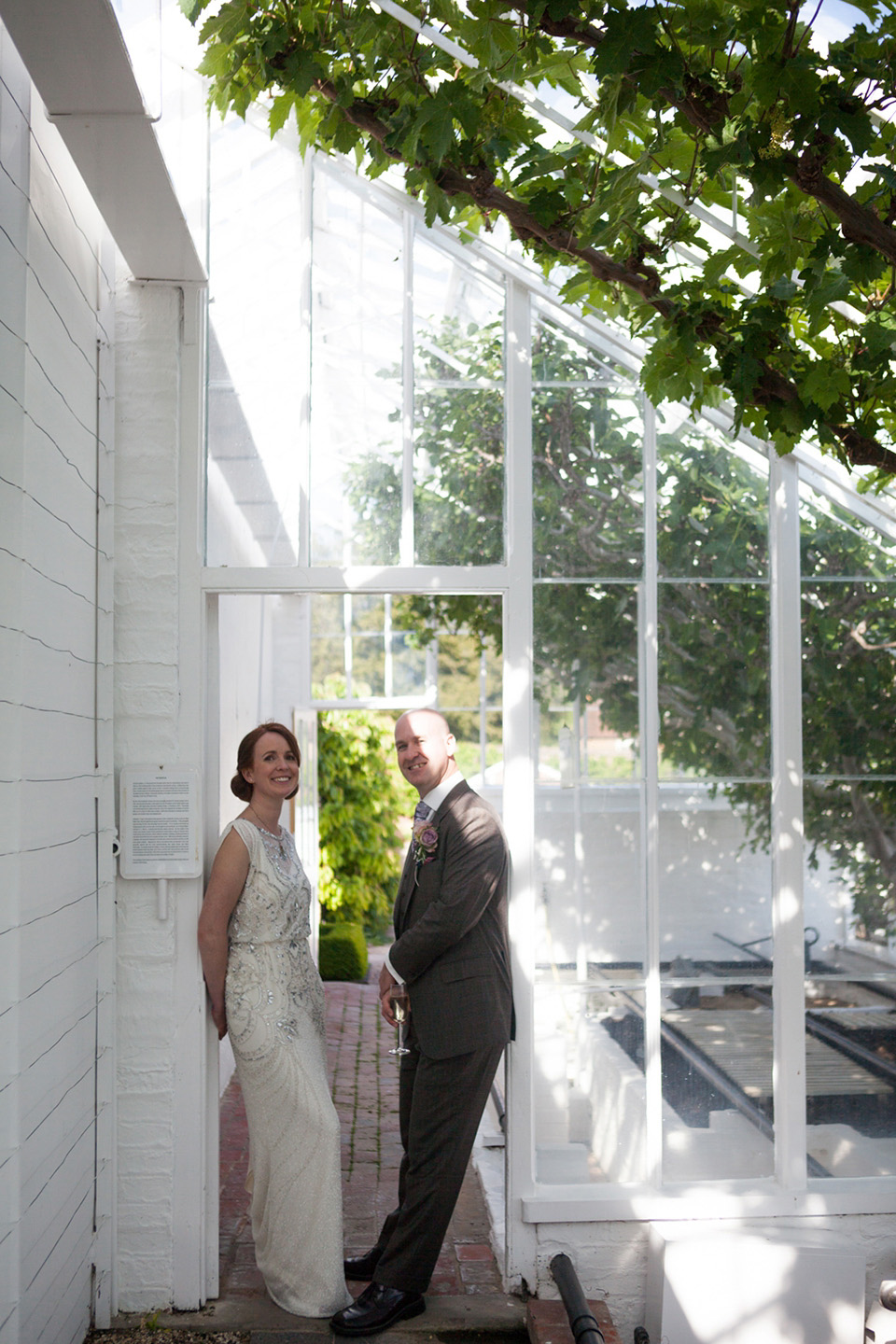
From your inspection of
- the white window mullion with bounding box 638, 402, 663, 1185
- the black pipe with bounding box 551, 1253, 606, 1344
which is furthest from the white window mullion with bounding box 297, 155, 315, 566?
the black pipe with bounding box 551, 1253, 606, 1344

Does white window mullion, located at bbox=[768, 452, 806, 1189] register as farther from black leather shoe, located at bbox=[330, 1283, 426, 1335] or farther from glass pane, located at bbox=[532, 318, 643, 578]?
black leather shoe, located at bbox=[330, 1283, 426, 1335]

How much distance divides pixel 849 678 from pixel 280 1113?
2299 mm

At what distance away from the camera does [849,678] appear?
3.97m

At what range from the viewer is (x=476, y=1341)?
354 centimetres

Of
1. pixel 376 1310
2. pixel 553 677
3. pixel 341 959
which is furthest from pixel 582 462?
pixel 341 959

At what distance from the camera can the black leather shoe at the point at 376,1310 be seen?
3.54 metres

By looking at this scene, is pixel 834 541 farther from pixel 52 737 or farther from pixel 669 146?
pixel 52 737

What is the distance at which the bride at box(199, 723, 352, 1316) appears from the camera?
12.0ft

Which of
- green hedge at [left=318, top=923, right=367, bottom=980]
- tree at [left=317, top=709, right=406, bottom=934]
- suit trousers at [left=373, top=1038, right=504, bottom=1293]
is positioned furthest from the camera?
tree at [left=317, top=709, right=406, bottom=934]

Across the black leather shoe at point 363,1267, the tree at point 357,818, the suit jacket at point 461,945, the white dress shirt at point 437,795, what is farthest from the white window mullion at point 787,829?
the tree at point 357,818

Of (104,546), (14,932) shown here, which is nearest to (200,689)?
(104,546)

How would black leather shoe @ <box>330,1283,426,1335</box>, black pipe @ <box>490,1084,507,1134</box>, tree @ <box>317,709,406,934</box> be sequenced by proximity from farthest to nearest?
tree @ <box>317,709,406,934</box>
black pipe @ <box>490,1084,507,1134</box>
black leather shoe @ <box>330,1283,426,1335</box>

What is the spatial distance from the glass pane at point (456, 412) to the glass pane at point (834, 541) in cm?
102

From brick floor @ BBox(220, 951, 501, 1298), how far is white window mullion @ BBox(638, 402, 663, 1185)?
2.56 ft
